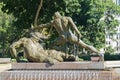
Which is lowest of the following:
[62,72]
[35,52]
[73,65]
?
[62,72]

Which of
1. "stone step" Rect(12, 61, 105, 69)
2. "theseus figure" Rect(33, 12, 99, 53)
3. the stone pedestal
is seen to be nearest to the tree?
"theseus figure" Rect(33, 12, 99, 53)

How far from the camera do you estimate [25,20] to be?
35750 mm

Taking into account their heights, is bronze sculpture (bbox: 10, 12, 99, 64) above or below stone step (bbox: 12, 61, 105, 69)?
above

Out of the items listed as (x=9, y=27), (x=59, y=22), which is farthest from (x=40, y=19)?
(x=59, y=22)

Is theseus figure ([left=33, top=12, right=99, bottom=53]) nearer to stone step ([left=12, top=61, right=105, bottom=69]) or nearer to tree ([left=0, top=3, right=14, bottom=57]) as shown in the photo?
stone step ([left=12, top=61, right=105, bottom=69])

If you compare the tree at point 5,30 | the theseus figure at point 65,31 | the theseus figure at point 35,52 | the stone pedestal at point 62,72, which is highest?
the tree at point 5,30

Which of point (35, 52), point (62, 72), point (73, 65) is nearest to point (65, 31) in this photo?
point (35, 52)

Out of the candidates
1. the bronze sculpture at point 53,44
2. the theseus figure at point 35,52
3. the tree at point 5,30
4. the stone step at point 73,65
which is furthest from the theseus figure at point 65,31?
the tree at point 5,30

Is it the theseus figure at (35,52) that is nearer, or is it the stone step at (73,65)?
the stone step at (73,65)

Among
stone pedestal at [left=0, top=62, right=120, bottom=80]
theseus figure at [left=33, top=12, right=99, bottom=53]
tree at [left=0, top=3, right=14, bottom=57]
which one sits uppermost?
tree at [left=0, top=3, right=14, bottom=57]

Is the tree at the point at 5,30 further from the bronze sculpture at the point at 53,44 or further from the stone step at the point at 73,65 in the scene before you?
the stone step at the point at 73,65

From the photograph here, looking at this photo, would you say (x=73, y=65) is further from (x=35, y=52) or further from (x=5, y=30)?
(x=5, y=30)

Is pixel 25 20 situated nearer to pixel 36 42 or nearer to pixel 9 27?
pixel 9 27

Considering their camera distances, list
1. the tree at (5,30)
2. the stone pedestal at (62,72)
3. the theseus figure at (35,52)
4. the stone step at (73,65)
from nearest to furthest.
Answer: the stone pedestal at (62,72)
the stone step at (73,65)
the theseus figure at (35,52)
the tree at (5,30)
